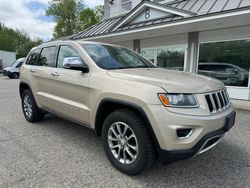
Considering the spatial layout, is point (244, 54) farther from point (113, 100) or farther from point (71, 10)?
point (71, 10)

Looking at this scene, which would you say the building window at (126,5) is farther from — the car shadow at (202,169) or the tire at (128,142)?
the tire at (128,142)

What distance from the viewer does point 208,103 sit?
2.38 meters

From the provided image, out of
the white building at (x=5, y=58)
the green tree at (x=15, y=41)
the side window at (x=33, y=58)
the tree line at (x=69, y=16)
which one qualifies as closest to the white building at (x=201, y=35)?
the side window at (x=33, y=58)

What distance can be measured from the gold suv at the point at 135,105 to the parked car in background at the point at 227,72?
5.53 meters

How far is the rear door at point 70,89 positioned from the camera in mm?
3057

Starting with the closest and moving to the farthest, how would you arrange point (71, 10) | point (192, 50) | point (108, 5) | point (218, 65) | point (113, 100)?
point (113, 100) < point (218, 65) < point (192, 50) < point (108, 5) < point (71, 10)

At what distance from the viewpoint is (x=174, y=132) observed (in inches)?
84.4

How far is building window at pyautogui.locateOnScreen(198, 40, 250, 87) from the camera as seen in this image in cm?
743

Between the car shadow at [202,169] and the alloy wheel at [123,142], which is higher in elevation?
the alloy wheel at [123,142]

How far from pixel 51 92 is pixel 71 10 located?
4080cm

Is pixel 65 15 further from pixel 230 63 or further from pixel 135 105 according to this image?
pixel 135 105

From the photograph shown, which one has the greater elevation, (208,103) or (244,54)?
(244,54)

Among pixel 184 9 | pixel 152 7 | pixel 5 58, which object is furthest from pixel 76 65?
pixel 5 58

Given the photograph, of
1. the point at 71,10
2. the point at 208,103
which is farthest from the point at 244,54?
the point at 71,10
